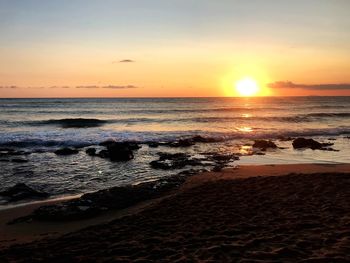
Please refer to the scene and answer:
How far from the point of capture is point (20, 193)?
12.7 m

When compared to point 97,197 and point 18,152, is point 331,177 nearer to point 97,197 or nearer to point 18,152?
point 97,197

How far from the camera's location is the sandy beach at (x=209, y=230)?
261 inches

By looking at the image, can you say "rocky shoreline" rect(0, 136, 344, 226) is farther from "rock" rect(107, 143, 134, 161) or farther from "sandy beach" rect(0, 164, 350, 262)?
"sandy beach" rect(0, 164, 350, 262)

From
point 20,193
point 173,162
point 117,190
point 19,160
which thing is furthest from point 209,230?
point 19,160

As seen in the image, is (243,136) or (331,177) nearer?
(331,177)

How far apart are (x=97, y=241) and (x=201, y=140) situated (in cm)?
2047

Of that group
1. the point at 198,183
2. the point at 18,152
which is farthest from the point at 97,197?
the point at 18,152

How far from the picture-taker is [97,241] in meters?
7.60

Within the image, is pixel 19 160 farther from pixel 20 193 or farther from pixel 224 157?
pixel 224 157

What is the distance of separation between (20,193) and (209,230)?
739 cm

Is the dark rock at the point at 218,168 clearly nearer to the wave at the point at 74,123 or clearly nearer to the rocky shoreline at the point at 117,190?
the rocky shoreline at the point at 117,190

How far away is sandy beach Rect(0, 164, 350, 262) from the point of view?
6629 mm

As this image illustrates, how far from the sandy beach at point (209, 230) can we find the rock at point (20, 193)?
3.93 ft

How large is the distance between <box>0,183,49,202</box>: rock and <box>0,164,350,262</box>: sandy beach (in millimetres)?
1198
